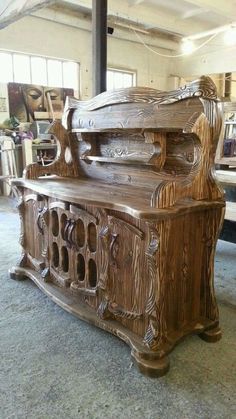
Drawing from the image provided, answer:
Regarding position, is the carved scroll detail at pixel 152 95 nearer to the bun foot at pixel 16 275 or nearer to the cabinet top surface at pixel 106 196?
the cabinet top surface at pixel 106 196


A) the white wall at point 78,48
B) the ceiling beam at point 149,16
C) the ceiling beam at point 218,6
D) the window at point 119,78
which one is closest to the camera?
the ceiling beam at point 218,6

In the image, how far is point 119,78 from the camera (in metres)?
8.46

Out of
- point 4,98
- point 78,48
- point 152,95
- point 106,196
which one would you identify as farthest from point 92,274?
point 78,48

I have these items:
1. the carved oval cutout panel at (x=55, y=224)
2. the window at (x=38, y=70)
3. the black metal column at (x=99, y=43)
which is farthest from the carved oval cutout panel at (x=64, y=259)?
the window at (x=38, y=70)

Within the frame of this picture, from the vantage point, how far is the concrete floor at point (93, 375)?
1.41 m

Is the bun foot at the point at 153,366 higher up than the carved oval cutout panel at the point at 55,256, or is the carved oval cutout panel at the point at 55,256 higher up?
the carved oval cutout panel at the point at 55,256

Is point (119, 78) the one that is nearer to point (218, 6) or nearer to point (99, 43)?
point (218, 6)

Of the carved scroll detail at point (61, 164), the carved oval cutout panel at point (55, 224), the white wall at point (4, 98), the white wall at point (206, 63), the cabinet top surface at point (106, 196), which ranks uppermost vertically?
the white wall at point (206, 63)

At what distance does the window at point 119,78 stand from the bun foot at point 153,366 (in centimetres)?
753

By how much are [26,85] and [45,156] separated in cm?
144

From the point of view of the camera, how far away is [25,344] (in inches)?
72.4

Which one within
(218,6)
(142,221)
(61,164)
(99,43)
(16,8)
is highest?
(218,6)

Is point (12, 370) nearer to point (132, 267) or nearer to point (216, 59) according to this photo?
point (132, 267)

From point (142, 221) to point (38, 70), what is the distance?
6.25 m
